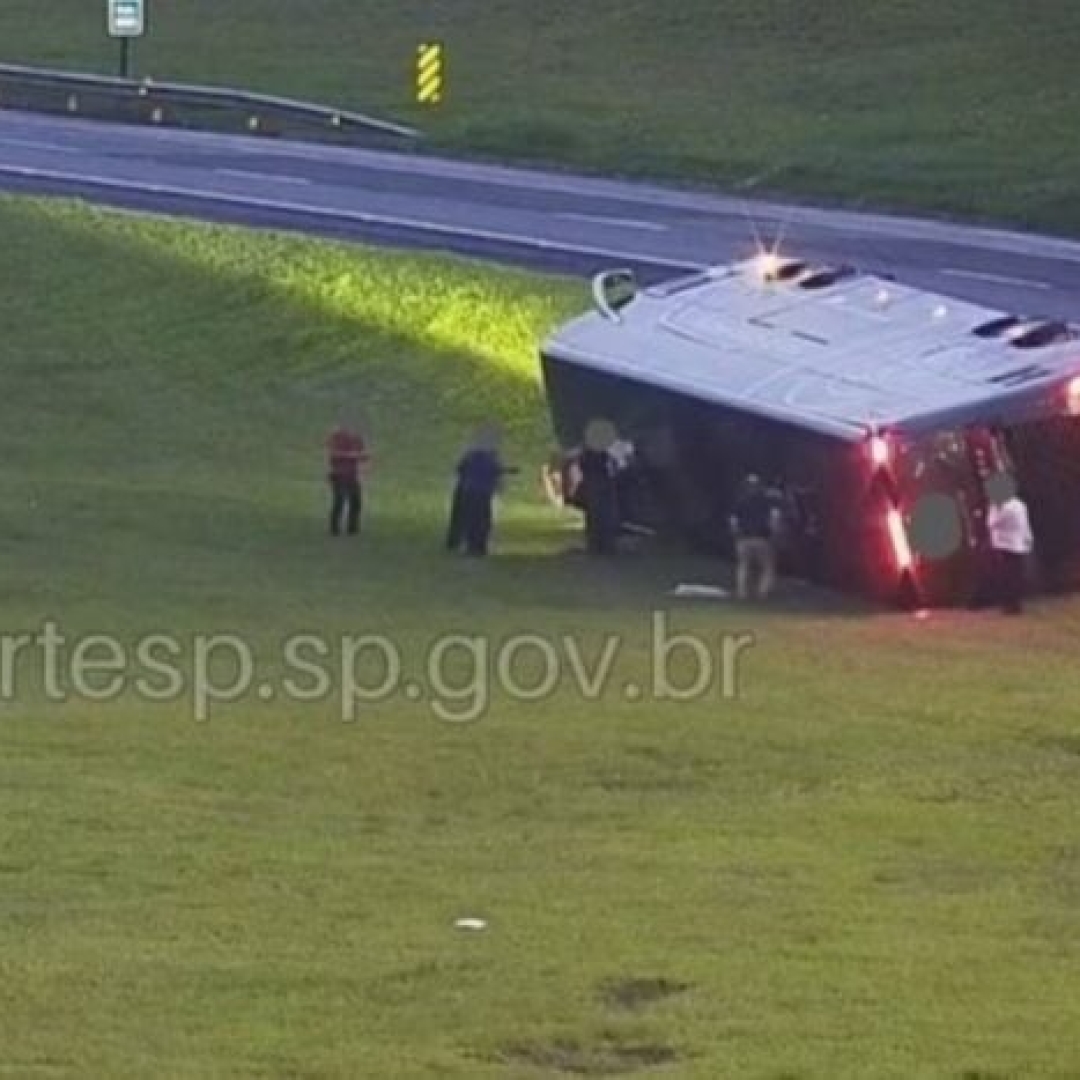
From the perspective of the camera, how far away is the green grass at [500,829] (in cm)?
1348

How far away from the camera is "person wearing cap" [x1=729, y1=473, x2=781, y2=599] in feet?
92.0

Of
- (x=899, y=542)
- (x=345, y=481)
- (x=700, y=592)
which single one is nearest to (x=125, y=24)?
(x=345, y=481)

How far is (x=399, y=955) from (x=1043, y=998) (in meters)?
2.59

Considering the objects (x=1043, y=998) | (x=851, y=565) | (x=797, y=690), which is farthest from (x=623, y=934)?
(x=851, y=565)

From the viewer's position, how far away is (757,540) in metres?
28.1

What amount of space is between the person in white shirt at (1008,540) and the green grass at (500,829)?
0.31 metres

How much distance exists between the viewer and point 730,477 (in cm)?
2923

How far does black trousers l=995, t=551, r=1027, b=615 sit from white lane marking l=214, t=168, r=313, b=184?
90.7ft

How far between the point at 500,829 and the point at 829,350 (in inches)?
463

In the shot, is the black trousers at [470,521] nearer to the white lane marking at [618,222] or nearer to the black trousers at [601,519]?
the black trousers at [601,519]

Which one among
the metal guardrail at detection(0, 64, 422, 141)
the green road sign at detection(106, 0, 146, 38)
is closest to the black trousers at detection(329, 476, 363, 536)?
the metal guardrail at detection(0, 64, 422, 141)

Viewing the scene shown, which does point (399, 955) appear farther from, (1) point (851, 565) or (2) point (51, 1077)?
(1) point (851, 565)

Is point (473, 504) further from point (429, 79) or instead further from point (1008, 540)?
point (429, 79)

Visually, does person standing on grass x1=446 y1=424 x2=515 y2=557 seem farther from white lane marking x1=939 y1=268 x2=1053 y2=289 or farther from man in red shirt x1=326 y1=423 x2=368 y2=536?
white lane marking x1=939 y1=268 x2=1053 y2=289
